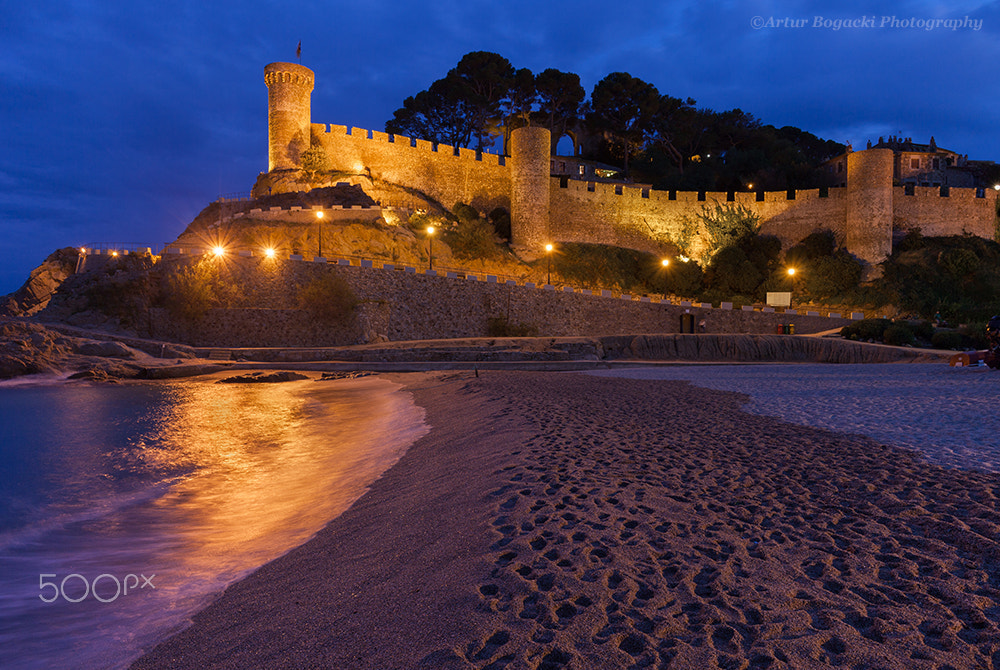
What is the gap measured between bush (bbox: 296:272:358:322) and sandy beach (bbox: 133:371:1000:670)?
2026 cm

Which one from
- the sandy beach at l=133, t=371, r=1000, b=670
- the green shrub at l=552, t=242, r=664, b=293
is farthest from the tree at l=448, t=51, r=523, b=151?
the sandy beach at l=133, t=371, r=1000, b=670

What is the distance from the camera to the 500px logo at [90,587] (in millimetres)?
3990

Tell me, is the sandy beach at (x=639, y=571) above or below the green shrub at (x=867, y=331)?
below

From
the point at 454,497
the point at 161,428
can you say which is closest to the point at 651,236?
the point at 161,428

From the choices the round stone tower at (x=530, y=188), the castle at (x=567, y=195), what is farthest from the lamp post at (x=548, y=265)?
the castle at (x=567, y=195)

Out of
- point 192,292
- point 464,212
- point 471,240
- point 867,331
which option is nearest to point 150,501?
point 192,292

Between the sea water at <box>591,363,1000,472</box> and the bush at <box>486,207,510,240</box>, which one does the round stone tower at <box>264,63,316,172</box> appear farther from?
the sea water at <box>591,363,1000,472</box>

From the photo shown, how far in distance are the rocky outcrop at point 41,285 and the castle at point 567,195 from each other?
36.9 ft

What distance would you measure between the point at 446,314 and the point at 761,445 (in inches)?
878

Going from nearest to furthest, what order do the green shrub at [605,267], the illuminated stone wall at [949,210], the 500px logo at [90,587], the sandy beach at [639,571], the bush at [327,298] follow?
the sandy beach at [639,571] → the 500px logo at [90,587] → the bush at [327,298] → the green shrub at [605,267] → the illuminated stone wall at [949,210]

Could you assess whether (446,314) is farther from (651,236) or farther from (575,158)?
(575,158)

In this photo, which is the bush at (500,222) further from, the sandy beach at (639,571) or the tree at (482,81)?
the sandy beach at (639,571)

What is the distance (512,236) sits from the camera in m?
38.3

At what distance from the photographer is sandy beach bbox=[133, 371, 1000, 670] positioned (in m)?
2.26
